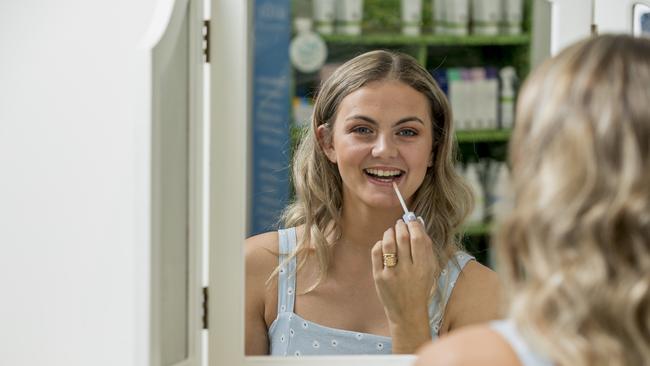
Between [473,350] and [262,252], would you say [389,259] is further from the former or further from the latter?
[473,350]

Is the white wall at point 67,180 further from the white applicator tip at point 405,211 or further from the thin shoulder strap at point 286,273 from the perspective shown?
the white applicator tip at point 405,211

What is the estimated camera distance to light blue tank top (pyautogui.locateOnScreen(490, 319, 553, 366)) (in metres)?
0.91

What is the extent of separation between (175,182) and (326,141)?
314 millimetres

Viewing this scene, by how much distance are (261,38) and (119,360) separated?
3.49 ft

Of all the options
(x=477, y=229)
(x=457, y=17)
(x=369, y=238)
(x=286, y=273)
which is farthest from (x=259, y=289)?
(x=457, y=17)

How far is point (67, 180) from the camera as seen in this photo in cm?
241

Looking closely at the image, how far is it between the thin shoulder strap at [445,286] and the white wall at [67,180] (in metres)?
0.89

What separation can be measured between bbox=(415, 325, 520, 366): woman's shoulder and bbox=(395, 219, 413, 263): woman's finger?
0.83 meters

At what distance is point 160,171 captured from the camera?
1.53 meters

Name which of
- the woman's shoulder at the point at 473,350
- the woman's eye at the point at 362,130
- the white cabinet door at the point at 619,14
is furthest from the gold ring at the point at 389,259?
the woman's shoulder at the point at 473,350

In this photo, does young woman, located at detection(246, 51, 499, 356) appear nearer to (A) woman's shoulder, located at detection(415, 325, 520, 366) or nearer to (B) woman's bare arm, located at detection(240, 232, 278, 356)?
(B) woman's bare arm, located at detection(240, 232, 278, 356)

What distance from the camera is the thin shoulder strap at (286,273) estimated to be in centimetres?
180

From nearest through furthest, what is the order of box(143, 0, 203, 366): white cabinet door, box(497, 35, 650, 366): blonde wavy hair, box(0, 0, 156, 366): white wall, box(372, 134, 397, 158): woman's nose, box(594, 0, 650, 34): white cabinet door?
box(497, 35, 650, 366): blonde wavy hair, box(143, 0, 203, 366): white cabinet door, box(372, 134, 397, 158): woman's nose, box(594, 0, 650, 34): white cabinet door, box(0, 0, 156, 366): white wall

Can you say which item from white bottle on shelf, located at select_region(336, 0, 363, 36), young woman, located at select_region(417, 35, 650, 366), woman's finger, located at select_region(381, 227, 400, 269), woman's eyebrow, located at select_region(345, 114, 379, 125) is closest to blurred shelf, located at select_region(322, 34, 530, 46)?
white bottle on shelf, located at select_region(336, 0, 363, 36)
